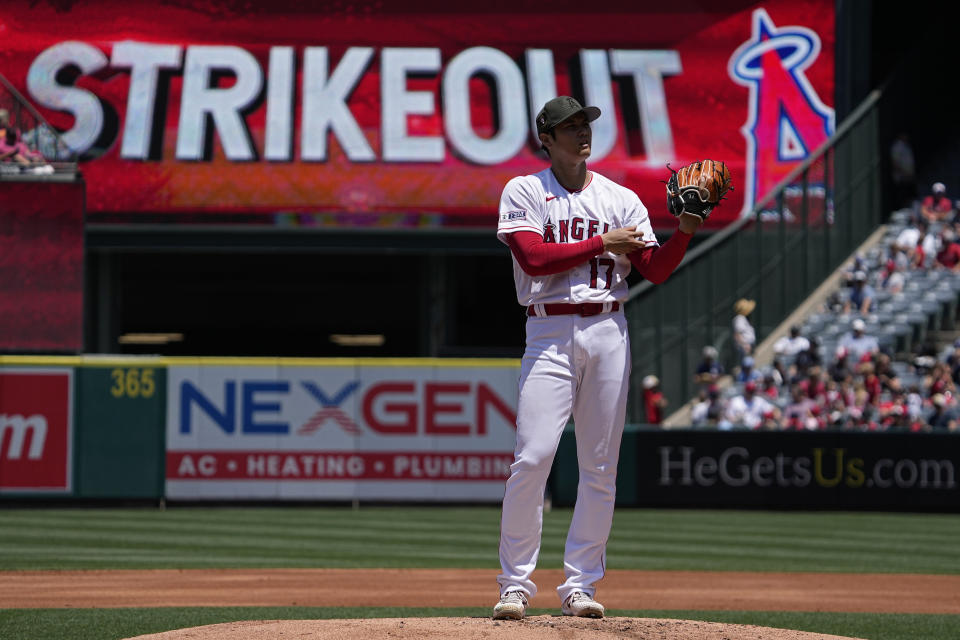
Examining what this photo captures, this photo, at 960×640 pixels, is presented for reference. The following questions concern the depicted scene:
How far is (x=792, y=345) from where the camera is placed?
69.4 feet

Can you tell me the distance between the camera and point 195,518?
54.6 ft

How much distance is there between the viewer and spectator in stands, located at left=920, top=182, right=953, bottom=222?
77.2ft

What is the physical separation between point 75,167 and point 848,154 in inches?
468

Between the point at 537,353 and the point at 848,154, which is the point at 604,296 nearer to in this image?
the point at 537,353

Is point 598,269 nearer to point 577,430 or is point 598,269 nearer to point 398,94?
point 577,430

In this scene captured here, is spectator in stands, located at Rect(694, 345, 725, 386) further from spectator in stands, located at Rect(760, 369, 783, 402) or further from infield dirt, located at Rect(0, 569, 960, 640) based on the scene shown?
infield dirt, located at Rect(0, 569, 960, 640)

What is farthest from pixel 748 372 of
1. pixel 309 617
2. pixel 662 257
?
pixel 662 257

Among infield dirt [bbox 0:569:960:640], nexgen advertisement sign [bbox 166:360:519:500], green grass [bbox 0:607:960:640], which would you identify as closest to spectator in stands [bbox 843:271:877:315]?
nexgen advertisement sign [bbox 166:360:519:500]

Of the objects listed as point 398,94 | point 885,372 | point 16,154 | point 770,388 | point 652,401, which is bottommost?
point 652,401

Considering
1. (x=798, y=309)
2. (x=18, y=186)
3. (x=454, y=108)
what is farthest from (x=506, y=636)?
(x=454, y=108)

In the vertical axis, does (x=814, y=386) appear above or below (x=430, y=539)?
above

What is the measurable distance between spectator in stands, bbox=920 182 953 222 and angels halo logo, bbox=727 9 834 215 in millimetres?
2597

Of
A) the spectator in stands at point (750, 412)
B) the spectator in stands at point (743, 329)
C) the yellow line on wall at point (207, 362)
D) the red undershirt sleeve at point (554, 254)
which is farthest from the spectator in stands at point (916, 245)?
the red undershirt sleeve at point (554, 254)

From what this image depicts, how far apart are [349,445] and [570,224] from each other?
41.8ft
